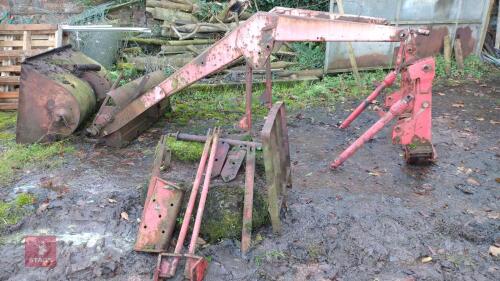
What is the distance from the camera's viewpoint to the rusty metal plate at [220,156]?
12.2ft

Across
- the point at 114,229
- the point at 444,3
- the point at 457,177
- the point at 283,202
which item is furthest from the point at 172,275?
the point at 444,3

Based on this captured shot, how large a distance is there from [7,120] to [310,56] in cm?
557

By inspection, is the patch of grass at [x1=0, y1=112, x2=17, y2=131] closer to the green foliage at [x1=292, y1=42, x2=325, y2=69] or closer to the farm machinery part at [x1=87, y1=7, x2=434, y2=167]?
the farm machinery part at [x1=87, y1=7, x2=434, y2=167]

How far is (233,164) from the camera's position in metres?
3.71

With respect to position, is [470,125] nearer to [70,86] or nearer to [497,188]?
[497,188]

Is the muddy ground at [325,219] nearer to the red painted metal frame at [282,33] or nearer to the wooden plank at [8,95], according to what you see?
the red painted metal frame at [282,33]

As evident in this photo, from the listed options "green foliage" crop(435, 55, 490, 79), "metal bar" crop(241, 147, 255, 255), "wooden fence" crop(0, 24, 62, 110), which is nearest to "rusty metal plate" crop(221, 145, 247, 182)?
"metal bar" crop(241, 147, 255, 255)

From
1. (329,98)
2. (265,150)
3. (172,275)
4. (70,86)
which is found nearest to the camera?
(172,275)

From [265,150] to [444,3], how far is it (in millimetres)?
7463

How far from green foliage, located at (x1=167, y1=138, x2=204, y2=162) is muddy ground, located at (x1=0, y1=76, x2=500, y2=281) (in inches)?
3.9

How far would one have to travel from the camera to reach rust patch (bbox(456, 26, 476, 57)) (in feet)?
30.7

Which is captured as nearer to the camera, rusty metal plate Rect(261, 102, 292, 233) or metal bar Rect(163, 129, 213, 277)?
metal bar Rect(163, 129, 213, 277)

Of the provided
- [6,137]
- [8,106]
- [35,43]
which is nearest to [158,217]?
[6,137]

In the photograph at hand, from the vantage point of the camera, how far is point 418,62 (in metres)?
4.13
